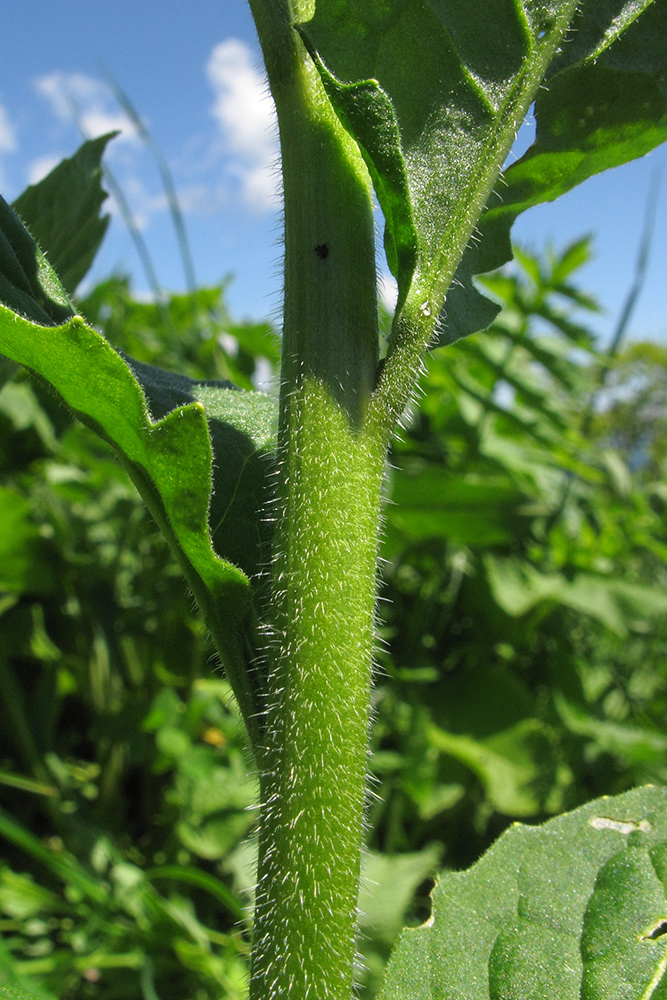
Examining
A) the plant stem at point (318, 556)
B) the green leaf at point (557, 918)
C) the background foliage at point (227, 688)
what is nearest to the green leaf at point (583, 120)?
the plant stem at point (318, 556)

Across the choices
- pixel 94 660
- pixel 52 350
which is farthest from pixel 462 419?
pixel 52 350

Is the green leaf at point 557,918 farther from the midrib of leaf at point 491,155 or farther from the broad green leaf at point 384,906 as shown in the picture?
the broad green leaf at point 384,906

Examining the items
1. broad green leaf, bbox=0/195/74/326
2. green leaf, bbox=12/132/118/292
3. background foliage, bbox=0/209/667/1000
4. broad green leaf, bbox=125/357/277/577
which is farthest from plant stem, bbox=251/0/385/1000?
background foliage, bbox=0/209/667/1000

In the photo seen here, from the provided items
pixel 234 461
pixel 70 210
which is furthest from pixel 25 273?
pixel 70 210

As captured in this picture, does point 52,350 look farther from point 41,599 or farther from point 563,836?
point 41,599

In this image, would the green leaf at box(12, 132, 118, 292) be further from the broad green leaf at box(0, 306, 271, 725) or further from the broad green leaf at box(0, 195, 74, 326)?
the broad green leaf at box(0, 306, 271, 725)
